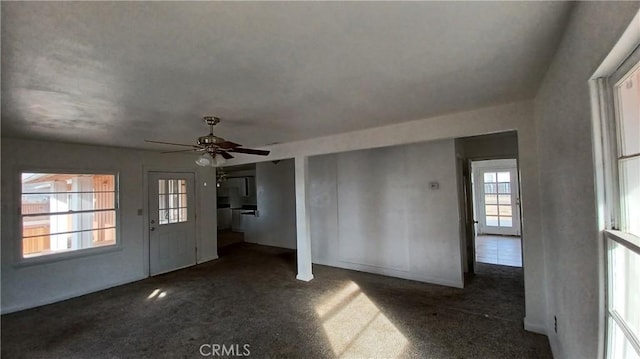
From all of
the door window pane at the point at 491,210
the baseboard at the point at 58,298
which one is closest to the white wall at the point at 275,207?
the baseboard at the point at 58,298

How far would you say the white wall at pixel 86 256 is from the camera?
3615 millimetres

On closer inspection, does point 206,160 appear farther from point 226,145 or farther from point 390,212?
point 390,212

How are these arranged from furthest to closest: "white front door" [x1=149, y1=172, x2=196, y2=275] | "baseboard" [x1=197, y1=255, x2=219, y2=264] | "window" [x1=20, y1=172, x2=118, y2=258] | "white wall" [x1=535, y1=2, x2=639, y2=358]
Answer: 1. "baseboard" [x1=197, y1=255, x2=219, y2=264]
2. "white front door" [x1=149, y1=172, x2=196, y2=275]
3. "window" [x1=20, y1=172, x2=118, y2=258]
4. "white wall" [x1=535, y1=2, x2=639, y2=358]

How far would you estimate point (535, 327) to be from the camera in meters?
2.72

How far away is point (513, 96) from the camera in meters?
2.58

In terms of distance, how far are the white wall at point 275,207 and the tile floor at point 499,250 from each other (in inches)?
172

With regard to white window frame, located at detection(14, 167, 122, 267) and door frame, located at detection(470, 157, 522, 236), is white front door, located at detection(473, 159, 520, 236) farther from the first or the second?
white window frame, located at detection(14, 167, 122, 267)

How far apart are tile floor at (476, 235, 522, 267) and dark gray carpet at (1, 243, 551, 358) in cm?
84

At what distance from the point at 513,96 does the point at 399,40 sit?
174cm

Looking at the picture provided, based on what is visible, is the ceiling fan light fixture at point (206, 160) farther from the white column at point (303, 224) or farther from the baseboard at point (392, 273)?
the baseboard at point (392, 273)

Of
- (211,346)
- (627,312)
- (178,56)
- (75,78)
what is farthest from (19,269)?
(627,312)

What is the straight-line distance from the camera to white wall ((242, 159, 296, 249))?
7031 millimetres

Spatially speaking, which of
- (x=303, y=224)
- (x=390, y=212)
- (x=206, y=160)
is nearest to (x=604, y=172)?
(x=206, y=160)

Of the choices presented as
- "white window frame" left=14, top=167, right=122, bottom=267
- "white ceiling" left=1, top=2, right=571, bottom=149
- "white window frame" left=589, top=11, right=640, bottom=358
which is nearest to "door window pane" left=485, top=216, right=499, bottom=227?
"white ceiling" left=1, top=2, right=571, bottom=149
